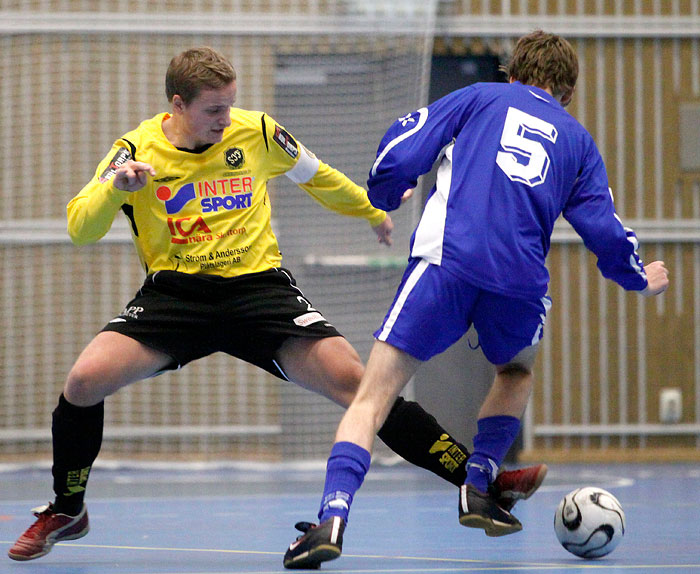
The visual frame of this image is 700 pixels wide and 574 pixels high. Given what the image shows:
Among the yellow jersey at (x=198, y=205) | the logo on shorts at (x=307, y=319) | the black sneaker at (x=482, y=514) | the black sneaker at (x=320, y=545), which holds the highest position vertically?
the yellow jersey at (x=198, y=205)

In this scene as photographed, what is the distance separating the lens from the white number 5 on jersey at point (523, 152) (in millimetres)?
3211

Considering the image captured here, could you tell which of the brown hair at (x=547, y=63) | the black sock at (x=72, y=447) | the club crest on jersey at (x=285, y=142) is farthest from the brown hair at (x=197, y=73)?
the black sock at (x=72, y=447)

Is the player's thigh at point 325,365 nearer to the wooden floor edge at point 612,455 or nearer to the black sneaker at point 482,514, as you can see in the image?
the black sneaker at point 482,514

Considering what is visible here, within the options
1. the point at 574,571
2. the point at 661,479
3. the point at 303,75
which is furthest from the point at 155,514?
the point at 303,75

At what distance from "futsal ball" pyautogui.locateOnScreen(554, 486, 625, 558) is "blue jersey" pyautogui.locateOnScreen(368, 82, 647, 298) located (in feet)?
2.23

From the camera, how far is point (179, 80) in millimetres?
3523

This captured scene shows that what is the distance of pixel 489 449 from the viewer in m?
3.57

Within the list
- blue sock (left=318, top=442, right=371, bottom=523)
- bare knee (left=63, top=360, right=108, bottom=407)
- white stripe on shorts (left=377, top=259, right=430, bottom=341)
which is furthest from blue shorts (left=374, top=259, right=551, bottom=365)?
bare knee (left=63, top=360, right=108, bottom=407)

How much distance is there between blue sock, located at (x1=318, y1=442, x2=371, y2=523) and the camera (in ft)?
9.78

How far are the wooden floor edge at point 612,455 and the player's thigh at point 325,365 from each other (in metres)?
5.26

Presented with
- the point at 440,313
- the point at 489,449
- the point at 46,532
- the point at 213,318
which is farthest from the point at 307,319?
the point at 46,532

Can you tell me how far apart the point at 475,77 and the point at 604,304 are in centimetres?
208

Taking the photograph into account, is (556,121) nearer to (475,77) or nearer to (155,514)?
(155,514)

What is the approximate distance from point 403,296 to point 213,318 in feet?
2.41
